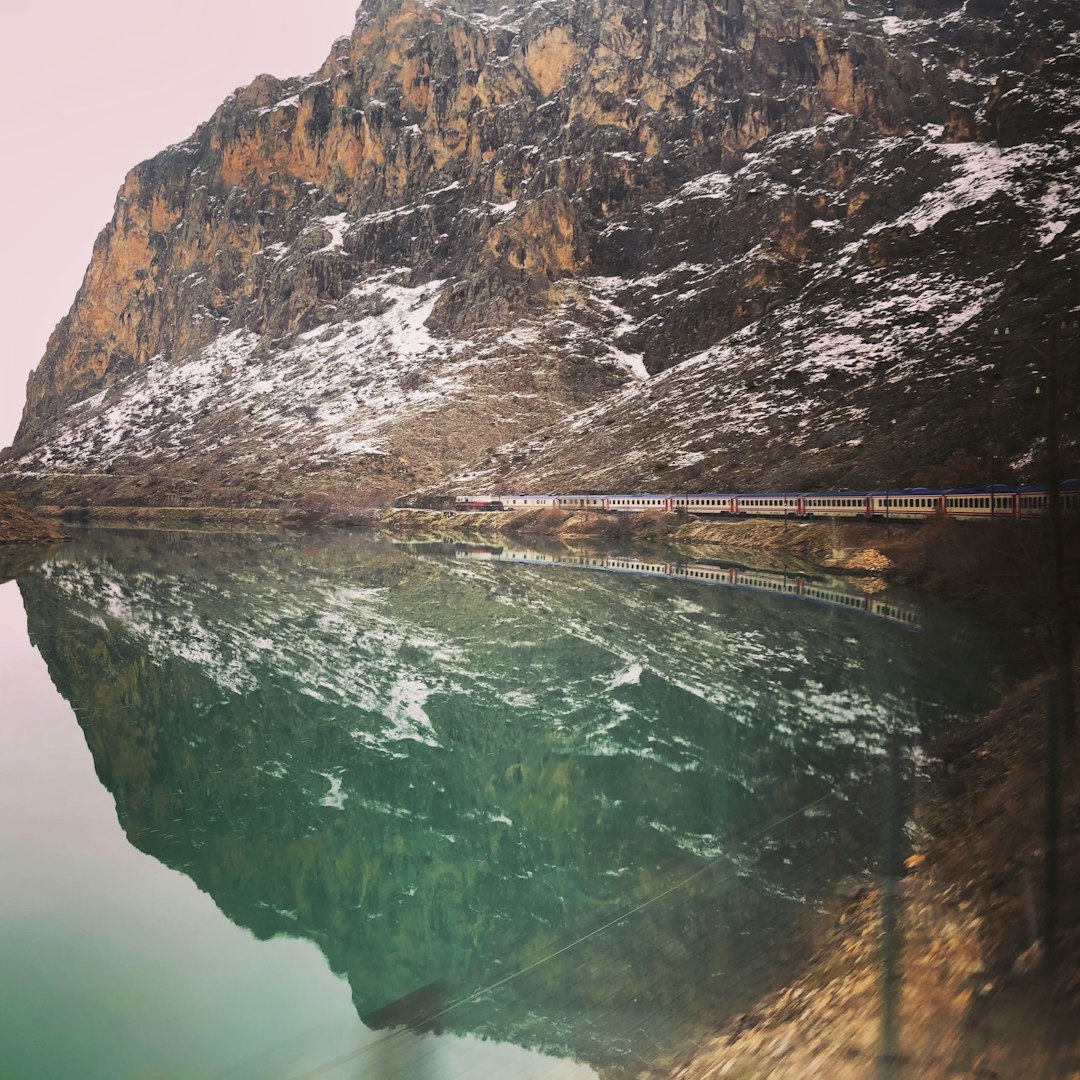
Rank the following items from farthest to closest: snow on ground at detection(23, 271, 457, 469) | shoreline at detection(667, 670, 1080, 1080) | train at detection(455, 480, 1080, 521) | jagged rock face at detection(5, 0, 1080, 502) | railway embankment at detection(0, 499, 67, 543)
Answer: snow on ground at detection(23, 271, 457, 469), jagged rock face at detection(5, 0, 1080, 502), railway embankment at detection(0, 499, 67, 543), train at detection(455, 480, 1080, 521), shoreline at detection(667, 670, 1080, 1080)

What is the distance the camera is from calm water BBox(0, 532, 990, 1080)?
7.96m

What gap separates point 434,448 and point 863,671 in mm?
107170

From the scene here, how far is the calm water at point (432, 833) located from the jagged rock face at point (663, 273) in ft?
160

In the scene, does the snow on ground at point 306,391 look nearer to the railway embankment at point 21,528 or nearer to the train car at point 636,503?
the railway embankment at point 21,528

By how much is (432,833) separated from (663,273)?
153 meters

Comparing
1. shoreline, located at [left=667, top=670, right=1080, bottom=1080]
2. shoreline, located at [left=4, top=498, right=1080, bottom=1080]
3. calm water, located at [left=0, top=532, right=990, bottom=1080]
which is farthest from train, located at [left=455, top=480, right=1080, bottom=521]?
shoreline, located at [left=667, top=670, right=1080, bottom=1080]

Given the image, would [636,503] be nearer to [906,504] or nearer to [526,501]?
[526,501]

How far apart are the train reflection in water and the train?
22.0 ft

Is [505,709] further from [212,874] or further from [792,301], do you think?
[792,301]

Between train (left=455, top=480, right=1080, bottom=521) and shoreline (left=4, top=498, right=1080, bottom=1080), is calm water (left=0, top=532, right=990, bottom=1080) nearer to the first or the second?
shoreline (left=4, top=498, right=1080, bottom=1080)

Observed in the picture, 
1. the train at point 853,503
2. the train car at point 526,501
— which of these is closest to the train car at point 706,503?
the train at point 853,503

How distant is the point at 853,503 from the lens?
5619 centimetres

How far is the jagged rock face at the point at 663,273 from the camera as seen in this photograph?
3578 inches

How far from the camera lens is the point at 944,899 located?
26.8 ft
